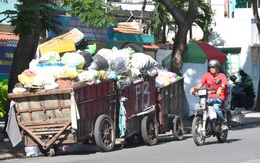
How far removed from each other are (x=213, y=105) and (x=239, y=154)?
2.38 meters

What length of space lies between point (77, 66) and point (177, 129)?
4.43m

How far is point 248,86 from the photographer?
31.2 m

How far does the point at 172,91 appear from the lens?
1773 cm

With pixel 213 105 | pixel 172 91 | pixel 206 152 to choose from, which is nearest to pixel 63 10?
pixel 172 91

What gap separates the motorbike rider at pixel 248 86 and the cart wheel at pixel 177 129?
14.1 metres

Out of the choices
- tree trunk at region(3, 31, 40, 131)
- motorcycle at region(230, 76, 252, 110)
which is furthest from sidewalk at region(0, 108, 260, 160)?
tree trunk at region(3, 31, 40, 131)

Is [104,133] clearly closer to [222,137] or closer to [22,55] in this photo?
[222,137]

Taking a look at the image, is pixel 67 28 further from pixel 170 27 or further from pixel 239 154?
pixel 170 27

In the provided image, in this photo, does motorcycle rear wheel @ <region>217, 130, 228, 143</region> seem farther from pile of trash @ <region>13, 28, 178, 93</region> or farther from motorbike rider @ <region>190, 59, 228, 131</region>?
pile of trash @ <region>13, 28, 178, 93</region>

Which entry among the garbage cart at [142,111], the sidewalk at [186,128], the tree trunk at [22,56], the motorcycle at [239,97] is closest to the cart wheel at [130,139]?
the garbage cart at [142,111]

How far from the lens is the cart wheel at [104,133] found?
45.9 ft

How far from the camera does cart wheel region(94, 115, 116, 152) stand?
45.9 feet

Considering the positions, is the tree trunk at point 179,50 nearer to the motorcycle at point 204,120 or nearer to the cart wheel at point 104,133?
the motorcycle at point 204,120

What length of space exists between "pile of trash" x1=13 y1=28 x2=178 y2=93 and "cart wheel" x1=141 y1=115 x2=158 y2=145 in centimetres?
96
